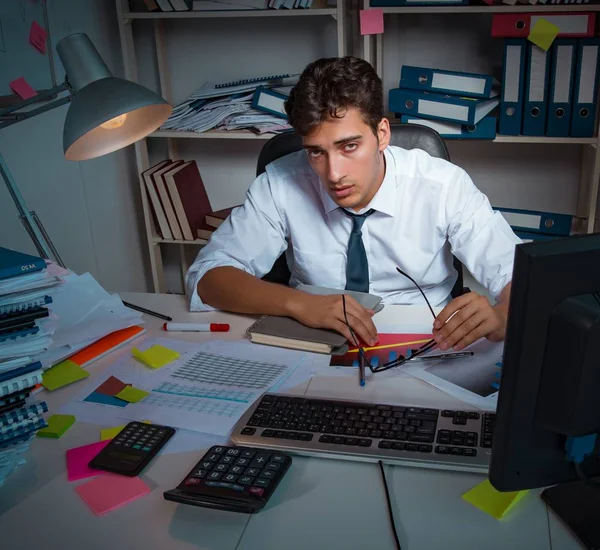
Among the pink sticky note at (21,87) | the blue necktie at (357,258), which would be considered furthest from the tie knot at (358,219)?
the pink sticky note at (21,87)

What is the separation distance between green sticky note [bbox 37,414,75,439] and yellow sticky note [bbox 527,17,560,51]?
6.23 feet

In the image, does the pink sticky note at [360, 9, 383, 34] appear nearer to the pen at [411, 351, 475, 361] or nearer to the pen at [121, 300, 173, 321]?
the pen at [121, 300, 173, 321]

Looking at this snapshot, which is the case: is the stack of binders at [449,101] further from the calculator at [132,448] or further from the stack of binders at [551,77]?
the calculator at [132,448]

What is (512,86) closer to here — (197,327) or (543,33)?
(543,33)

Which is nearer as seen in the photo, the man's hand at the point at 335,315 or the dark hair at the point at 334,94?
the man's hand at the point at 335,315

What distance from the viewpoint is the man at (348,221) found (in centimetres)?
143

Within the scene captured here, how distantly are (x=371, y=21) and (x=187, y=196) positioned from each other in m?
1.04

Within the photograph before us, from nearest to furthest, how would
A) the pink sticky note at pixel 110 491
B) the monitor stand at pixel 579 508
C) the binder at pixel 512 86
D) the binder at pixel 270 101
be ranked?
1. the monitor stand at pixel 579 508
2. the pink sticky note at pixel 110 491
3. the binder at pixel 512 86
4. the binder at pixel 270 101

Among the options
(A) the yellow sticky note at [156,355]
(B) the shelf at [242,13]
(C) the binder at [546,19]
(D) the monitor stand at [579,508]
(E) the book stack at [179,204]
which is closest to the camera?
(D) the monitor stand at [579,508]

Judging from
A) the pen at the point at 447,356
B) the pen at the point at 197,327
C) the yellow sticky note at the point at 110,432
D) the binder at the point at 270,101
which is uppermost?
the binder at the point at 270,101

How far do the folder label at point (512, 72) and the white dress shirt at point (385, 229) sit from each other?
0.78 m

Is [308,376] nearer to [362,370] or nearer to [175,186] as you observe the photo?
[362,370]

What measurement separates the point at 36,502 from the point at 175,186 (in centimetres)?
189

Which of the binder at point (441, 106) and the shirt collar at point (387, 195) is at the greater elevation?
the binder at point (441, 106)
